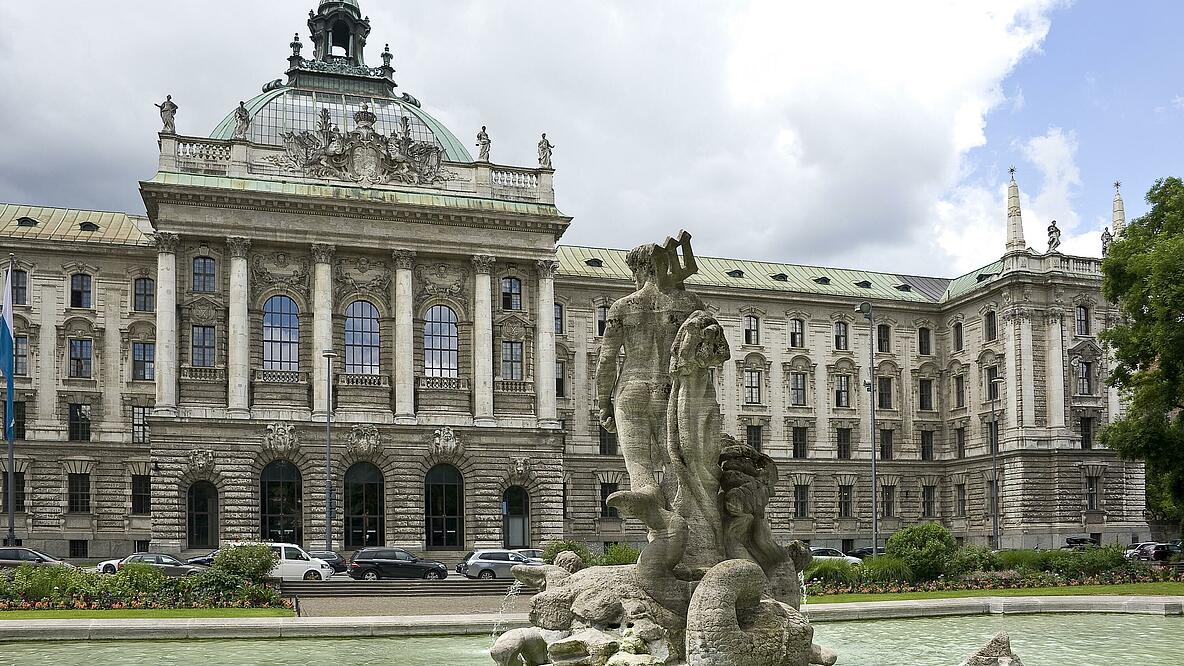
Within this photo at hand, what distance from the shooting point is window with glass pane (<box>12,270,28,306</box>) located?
65.1 m

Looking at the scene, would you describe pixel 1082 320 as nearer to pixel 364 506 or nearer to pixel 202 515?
pixel 364 506

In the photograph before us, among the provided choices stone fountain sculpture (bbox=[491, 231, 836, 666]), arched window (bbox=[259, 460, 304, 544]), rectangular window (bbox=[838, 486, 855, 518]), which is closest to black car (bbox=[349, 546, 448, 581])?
arched window (bbox=[259, 460, 304, 544])

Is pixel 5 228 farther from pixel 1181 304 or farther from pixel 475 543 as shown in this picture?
pixel 1181 304

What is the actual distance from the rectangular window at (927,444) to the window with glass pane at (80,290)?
55202 millimetres

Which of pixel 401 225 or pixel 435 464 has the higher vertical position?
pixel 401 225

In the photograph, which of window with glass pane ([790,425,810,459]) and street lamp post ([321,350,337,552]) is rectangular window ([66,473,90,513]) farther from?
window with glass pane ([790,425,810,459])

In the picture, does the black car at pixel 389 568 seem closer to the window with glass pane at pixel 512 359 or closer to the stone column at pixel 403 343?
the stone column at pixel 403 343

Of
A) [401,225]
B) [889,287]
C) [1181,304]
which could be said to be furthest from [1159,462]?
[889,287]

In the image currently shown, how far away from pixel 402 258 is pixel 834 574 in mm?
36876

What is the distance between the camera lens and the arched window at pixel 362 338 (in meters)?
63.3

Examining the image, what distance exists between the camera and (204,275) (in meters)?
61.8

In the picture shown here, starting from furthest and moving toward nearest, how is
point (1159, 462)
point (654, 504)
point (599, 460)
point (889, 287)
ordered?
point (889, 287), point (599, 460), point (1159, 462), point (654, 504)

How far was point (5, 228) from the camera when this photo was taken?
66812 millimetres

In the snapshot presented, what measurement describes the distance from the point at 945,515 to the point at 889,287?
17467 millimetres
